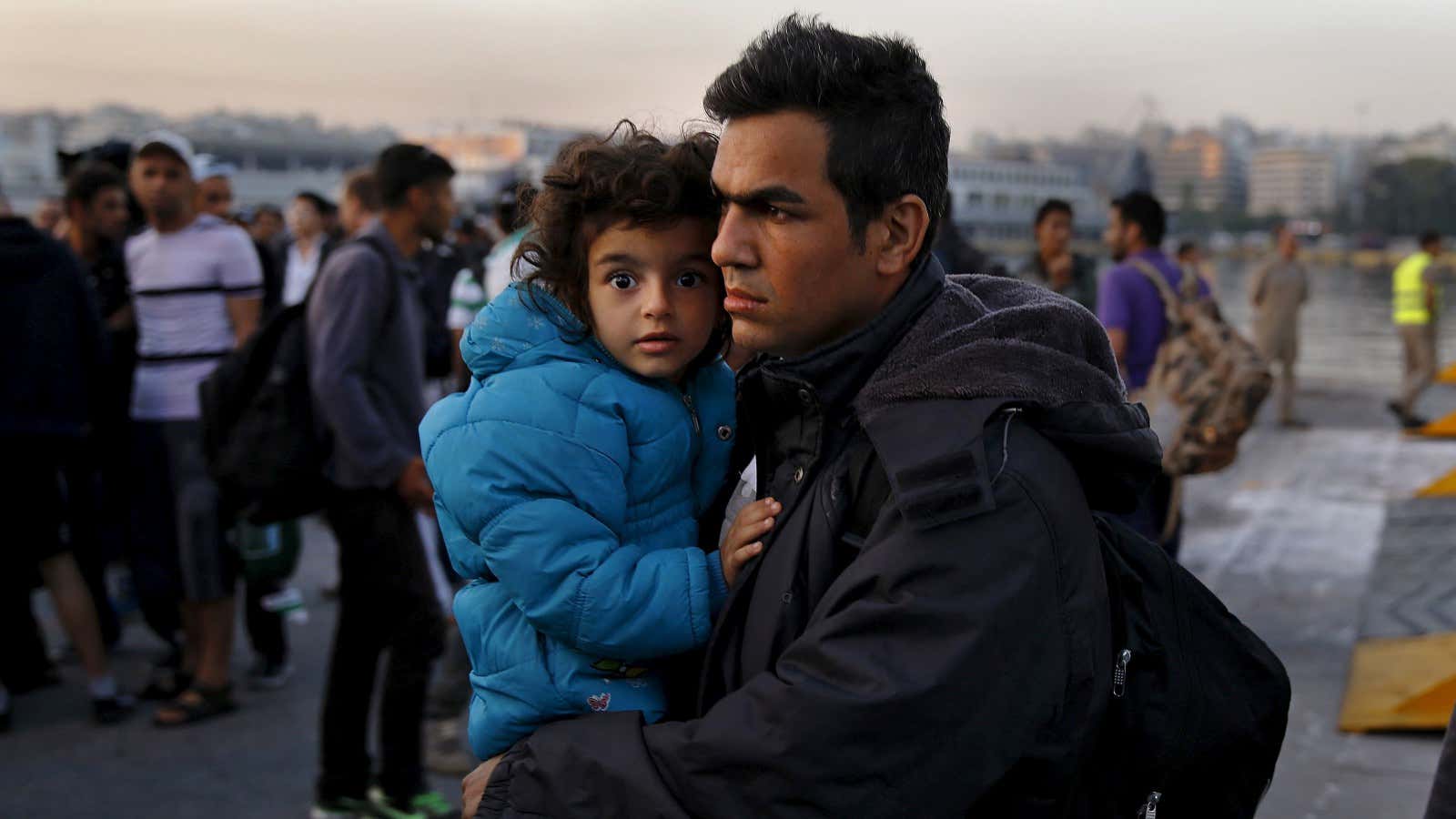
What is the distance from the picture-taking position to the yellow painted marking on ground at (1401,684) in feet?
15.4

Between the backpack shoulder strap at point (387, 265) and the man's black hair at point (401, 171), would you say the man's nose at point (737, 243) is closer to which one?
the backpack shoulder strap at point (387, 265)

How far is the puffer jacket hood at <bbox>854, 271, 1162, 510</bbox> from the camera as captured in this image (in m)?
1.45

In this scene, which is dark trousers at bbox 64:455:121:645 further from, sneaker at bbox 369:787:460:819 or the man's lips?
the man's lips

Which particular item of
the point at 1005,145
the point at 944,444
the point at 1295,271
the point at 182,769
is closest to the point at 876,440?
the point at 944,444

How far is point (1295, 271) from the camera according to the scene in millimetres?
13062

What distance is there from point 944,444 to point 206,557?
4293mm

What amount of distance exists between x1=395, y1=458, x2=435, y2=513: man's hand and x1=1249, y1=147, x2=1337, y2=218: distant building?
626ft

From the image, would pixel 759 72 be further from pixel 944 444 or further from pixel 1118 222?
pixel 1118 222

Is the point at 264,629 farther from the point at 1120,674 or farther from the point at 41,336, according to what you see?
the point at 1120,674

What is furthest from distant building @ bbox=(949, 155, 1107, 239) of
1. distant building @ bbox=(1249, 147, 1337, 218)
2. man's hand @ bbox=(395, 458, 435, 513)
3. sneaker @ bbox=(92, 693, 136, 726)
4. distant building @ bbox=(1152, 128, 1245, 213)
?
distant building @ bbox=(1249, 147, 1337, 218)

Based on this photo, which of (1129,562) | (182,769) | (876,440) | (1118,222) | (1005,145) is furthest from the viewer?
(1005,145)

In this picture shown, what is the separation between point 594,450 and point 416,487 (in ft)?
7.62

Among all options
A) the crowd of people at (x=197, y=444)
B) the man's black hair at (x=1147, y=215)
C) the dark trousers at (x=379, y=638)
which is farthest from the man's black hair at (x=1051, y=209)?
the dark trousers at (x=379, y=638)

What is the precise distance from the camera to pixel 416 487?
12.8 feet
